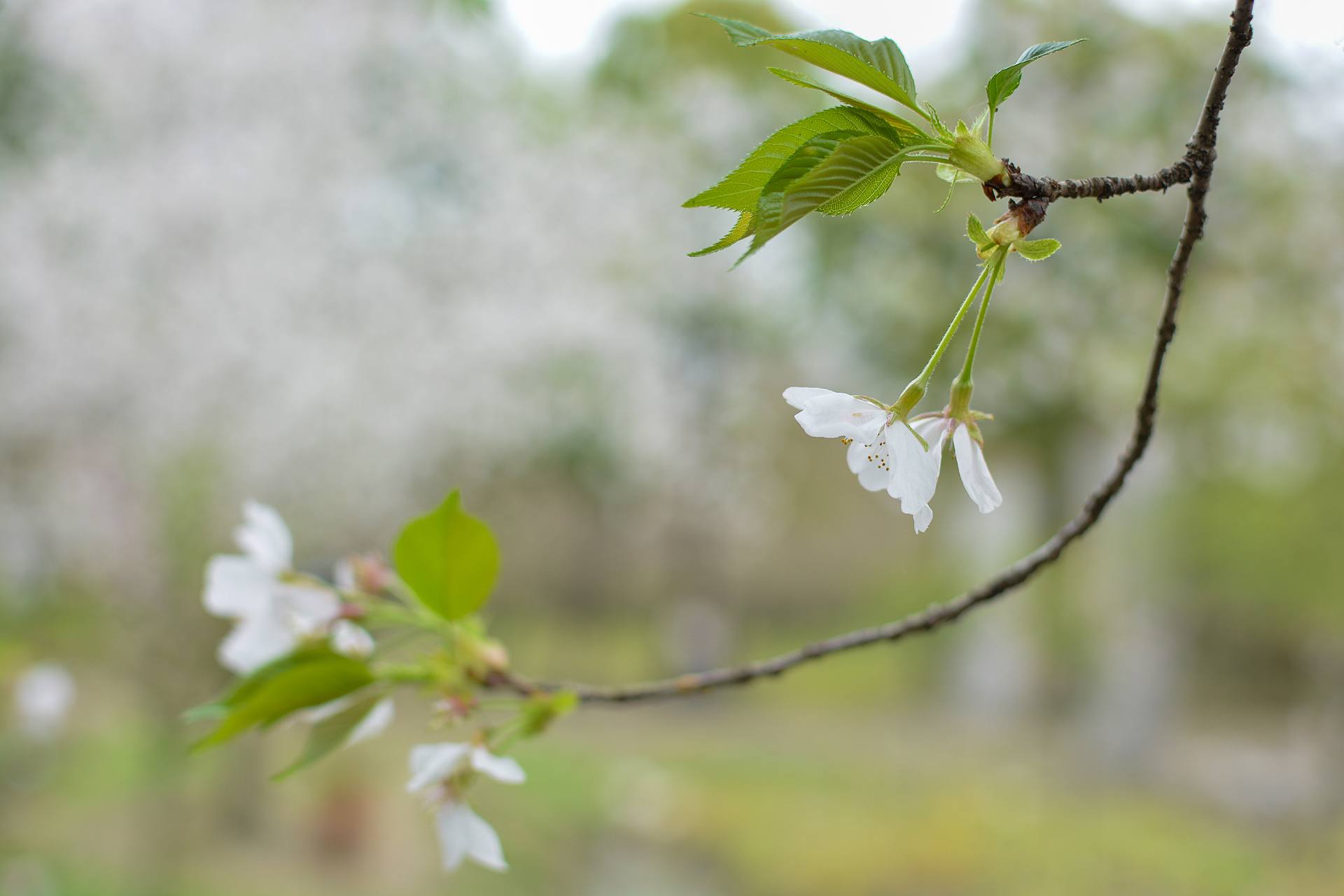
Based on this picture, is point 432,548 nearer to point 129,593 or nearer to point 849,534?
point 129,593

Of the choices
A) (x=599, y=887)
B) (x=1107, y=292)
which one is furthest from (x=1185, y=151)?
(x=599, y=887)

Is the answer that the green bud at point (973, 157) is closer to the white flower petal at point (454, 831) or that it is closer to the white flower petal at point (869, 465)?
the white flower petal at point (869, 465)

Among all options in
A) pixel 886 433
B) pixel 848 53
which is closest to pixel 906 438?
pixel 886 433

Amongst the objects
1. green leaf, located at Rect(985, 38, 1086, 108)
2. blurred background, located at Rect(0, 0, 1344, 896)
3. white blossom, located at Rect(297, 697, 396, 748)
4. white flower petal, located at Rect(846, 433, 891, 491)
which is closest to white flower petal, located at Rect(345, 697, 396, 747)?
white blossom, located at Rect(297, 697, 396, 748)

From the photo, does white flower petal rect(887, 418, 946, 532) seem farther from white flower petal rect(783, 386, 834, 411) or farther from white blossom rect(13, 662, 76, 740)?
white blossom rect(13, 662, 76, 740)

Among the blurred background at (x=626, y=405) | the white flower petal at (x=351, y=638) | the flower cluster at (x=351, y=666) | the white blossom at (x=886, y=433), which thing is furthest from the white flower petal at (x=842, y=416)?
the blurred background at (x=626, y=405)

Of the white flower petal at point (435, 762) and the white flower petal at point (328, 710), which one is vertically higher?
the white flower petal at point (328, 710)
